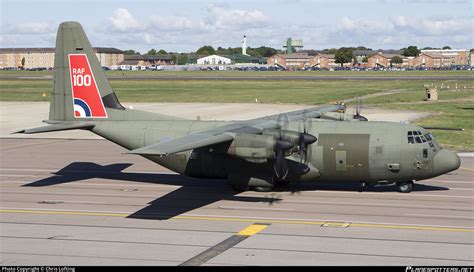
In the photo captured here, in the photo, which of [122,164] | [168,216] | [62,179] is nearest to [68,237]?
[168,216]

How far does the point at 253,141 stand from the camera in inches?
1022

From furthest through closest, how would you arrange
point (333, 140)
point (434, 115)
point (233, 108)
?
point (233, 108), point (434, 115), point (333, 140)

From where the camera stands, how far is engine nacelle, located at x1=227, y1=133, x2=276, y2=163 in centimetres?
2570

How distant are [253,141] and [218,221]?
12.3ft

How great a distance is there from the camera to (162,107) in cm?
7819

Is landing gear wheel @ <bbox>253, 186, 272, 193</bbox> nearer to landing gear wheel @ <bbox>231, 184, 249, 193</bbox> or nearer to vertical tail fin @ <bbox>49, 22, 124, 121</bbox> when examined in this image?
landing gear wheel @ <bbox>231, 184, 249, 193</bbox>

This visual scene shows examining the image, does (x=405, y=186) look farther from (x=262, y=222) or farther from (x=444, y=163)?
(x=262, y=222)

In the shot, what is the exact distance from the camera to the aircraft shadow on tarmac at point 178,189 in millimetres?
26766

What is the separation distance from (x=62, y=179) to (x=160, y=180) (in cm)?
534

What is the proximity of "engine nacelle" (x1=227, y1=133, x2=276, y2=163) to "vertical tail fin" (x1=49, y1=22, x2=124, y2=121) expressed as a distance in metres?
9.17

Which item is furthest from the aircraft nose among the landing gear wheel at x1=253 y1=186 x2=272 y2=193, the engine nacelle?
the engine nacelle

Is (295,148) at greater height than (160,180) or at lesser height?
greater

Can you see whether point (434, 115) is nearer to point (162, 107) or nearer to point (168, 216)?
point (162, 107)

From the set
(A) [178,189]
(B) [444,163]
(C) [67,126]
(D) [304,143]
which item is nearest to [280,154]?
(D) [304,143]
